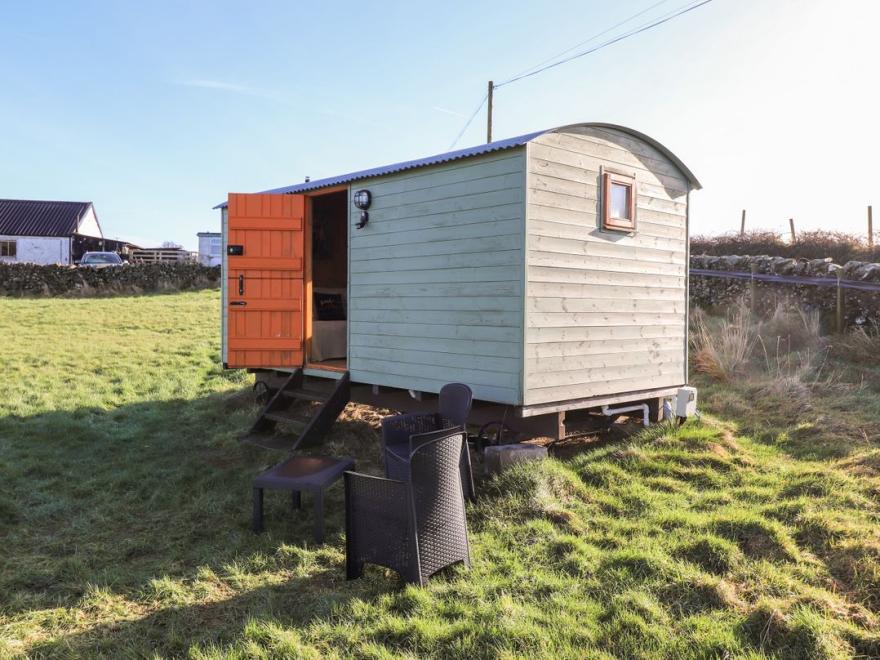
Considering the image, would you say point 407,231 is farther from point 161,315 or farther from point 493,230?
point 161,315

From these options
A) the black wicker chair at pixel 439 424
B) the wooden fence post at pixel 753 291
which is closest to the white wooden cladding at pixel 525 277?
the black wicker chair at pixel 439 424

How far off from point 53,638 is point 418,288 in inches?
148

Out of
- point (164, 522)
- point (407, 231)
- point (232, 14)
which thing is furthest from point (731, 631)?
point (232, 14)

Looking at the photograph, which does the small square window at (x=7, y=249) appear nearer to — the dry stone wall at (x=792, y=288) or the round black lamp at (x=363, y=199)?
the round black lamp at (x=363, y=199)

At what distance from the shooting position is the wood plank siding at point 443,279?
4.94 metres

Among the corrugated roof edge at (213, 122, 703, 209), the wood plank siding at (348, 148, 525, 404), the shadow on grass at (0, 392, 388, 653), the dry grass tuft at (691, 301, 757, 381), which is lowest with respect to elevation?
the shadow on grass at (0, 392, 388, 653)

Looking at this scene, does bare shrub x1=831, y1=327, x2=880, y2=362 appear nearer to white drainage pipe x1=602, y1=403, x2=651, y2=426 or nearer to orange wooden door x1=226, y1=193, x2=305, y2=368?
white drainage pipe x1=602, y1=403, x2=651, y2=426

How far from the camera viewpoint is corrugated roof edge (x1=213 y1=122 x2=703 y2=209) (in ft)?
16.2

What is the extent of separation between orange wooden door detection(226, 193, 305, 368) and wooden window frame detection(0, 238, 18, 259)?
26218 mm

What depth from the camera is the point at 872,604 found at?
2.94 meters

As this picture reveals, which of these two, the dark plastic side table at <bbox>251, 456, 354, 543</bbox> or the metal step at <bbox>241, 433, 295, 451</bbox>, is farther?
the metal step at <bbox>241, 433, 295, 451</bbox>

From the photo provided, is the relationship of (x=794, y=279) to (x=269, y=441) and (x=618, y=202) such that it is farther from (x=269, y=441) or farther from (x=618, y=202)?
(x=269, y=441)

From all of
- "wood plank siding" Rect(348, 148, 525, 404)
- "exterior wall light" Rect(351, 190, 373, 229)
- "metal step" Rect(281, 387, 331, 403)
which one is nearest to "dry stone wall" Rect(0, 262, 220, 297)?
"metal step" Rect(281, 387, 331, 403)

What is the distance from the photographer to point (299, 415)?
6.29m
